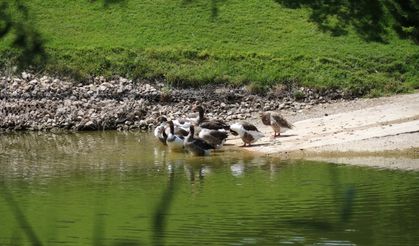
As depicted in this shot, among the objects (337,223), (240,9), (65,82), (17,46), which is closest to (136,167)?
(337,223)

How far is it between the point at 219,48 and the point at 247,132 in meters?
10.4

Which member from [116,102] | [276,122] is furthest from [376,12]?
[116,102]

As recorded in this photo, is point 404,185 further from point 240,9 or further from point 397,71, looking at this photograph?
point 240,9

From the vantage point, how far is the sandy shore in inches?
854

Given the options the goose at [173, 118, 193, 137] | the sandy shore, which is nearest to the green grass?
the sandy shore

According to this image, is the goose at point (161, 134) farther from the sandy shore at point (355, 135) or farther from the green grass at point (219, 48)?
the green grass at point (219, 48)

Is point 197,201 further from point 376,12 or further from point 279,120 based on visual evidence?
point 279,120

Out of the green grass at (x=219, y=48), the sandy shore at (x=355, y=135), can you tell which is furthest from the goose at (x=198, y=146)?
the green grass at (x=219, y=48)

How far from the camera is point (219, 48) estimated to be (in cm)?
3384

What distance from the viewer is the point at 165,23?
35531mm

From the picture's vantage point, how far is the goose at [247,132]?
23891mm

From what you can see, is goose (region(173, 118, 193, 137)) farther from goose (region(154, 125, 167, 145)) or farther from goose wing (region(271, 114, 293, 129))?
goose wing (region(271, 114, 293, 129))

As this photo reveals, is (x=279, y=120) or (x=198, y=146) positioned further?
(x=279, y=120)

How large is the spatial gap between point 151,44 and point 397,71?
29.6 feet
